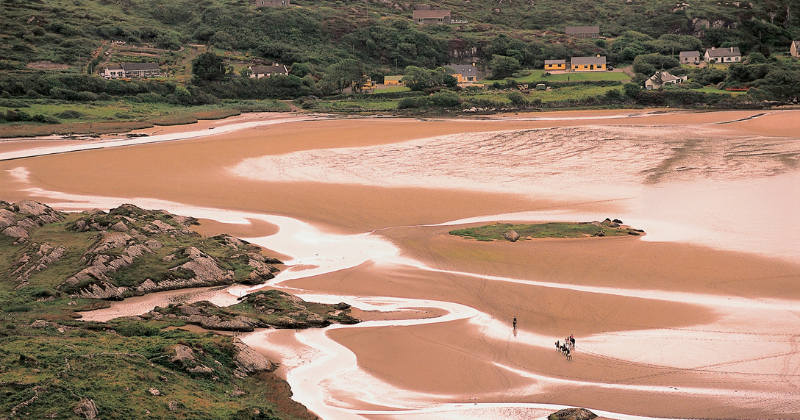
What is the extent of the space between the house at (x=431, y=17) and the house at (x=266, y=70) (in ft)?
117

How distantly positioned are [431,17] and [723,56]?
151ft

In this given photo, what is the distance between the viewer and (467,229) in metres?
36.0

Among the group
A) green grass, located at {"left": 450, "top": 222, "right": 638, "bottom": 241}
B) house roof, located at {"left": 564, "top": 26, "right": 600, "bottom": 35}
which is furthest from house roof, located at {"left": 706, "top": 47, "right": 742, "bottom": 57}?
green grass, located at {"left": 450, "top": 222, "right": 638, "bottom": 241}

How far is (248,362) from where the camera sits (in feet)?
66.1

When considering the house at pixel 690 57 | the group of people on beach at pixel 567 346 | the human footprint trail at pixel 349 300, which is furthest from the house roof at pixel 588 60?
the group of people on beach at pixel 567 346

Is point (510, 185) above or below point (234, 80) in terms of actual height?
below

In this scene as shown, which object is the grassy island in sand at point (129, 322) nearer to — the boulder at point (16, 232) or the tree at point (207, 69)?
the boulder at point (16, 232)

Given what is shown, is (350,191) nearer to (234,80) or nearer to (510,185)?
(510,185)

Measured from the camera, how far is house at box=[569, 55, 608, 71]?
339 ft

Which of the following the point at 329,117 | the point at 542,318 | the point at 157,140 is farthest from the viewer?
the point at 329,117

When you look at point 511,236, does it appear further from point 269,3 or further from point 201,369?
point 269,3

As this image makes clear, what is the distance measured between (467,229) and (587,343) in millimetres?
13711

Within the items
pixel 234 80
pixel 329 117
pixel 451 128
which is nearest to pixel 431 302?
pixel 451 128

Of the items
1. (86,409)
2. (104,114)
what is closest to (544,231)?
(86,409)
